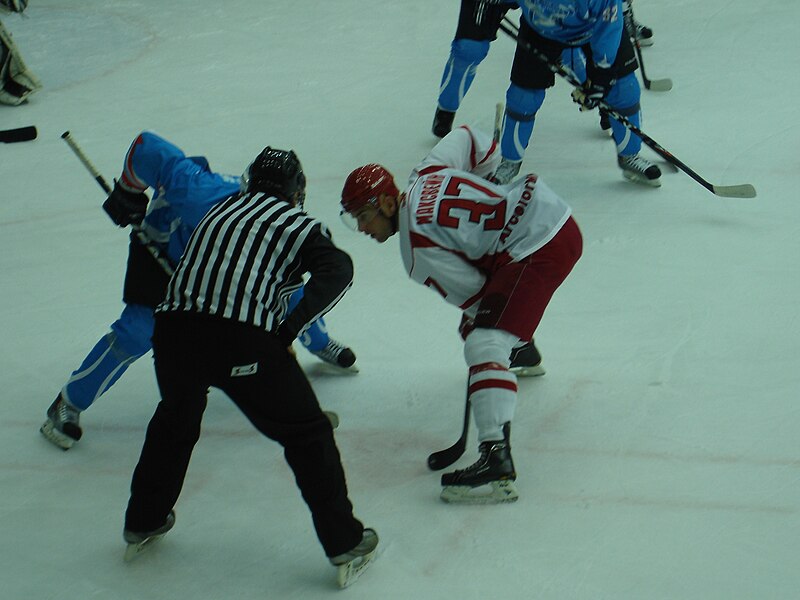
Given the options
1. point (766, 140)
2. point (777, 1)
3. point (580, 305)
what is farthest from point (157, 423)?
point (777, 1)

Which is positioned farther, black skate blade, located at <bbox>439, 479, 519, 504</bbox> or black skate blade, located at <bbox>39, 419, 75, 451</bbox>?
black skate blade, located at <bbox>39, 419, 75, 451</bbox>

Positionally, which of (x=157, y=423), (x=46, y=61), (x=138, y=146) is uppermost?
(x=138, y=146)

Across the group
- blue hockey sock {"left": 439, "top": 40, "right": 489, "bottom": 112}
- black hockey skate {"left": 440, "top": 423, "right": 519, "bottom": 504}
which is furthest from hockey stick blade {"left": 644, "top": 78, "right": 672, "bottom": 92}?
black hockey skate {"left": 440, "top": 423, "right": 519, "bottom": 504}

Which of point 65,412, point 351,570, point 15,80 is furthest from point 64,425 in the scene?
point 15,80

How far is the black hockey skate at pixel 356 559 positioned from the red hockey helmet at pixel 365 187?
2.53 feet

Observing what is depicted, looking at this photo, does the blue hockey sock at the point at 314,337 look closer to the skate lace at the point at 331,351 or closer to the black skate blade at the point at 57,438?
the skate lace at the point at 331,351

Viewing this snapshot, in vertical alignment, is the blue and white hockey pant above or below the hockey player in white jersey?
below

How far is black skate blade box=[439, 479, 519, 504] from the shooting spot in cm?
253

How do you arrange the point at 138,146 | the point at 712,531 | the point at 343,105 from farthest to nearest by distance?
the point at 343,105, the point at 138,146, the point at 712,531

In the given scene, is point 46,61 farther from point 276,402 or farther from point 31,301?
point 276,402

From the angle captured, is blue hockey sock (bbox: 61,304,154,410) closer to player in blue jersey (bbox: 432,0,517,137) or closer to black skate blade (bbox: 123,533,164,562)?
black skate blade (bbox: 123,533,164,562)

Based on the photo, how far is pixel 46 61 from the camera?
6.16 m

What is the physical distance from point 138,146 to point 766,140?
2879mm

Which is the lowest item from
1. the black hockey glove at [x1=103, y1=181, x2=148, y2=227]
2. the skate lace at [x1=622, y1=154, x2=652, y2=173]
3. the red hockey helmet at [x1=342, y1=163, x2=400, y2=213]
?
the skate lace at [x1=622, y1=154, x2=652, y2=173]
